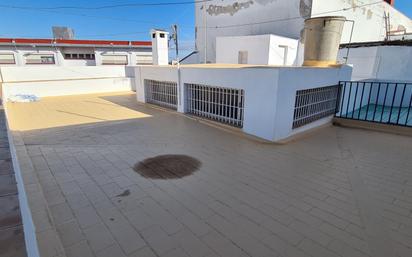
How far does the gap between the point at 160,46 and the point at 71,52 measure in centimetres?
1670

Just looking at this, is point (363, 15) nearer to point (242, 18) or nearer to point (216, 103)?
point (242, 18)

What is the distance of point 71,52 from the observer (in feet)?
78.1

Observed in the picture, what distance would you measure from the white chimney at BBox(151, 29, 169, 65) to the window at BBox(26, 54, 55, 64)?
51.9 ft

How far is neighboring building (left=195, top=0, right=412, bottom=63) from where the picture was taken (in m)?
14.4

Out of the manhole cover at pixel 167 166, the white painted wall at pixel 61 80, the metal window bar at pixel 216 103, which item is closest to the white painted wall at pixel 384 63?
Answer: the metal window bar at pixel 216 103

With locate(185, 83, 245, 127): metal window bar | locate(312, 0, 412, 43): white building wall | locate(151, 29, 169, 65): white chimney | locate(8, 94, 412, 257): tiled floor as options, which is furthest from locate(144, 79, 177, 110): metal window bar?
locate(312, 0, 412, 43): white building wall

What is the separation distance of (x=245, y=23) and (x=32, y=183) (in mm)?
17195

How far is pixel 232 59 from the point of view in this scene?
14.7m

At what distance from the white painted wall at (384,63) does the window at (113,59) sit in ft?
71.3

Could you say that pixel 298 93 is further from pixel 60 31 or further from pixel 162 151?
pixel 60 31

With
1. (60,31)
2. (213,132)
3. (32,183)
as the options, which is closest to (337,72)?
(213,132)

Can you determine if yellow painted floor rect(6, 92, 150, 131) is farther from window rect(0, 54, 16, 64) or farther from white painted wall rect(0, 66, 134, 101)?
window rect(0, 54, 16, 64)

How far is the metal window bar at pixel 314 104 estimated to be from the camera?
20.1ft

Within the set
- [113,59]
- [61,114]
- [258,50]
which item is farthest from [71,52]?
[258,50]
